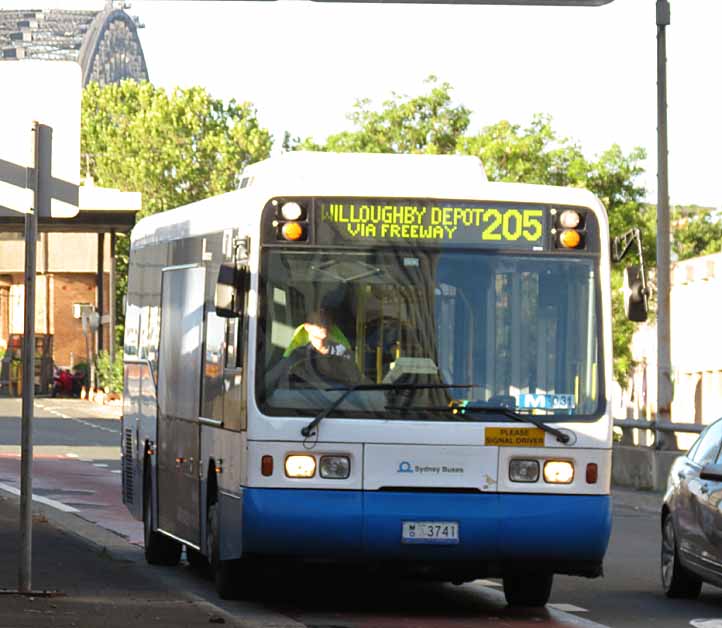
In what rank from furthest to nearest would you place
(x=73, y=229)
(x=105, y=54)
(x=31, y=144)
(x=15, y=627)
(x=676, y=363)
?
1. (x=105, y=54)
2. (x=676, y=363)
3. (x=73, y=229)
4. (x=31, y=144)
5. (x=15, y=627)

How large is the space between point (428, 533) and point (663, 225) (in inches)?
726

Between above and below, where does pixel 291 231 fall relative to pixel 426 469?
above

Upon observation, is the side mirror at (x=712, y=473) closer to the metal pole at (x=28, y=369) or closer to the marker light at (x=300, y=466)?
the marker light at (x=300, y=466)

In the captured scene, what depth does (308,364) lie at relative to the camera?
13242mm

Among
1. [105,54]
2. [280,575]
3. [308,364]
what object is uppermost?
[105,54]

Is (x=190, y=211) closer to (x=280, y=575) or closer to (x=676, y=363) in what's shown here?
(x=280, y=575)

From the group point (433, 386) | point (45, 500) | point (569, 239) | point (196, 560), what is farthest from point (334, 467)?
point (45, 500)

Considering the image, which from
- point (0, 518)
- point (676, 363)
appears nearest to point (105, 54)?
point (676, 363)

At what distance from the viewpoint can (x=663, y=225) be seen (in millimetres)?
30797

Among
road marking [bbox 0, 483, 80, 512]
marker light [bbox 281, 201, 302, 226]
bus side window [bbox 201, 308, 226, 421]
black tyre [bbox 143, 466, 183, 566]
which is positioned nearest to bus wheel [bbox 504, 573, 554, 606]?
bus side window [bbox 201, 308, 226, 421]

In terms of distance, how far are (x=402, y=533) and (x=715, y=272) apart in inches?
2924

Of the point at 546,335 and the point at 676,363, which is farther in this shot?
the point at 676,363

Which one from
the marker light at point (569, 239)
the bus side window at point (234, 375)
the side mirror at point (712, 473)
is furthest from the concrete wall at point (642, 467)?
the bus side window at point (234, 375)

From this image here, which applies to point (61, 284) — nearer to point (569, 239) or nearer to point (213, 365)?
point (213, 365)
